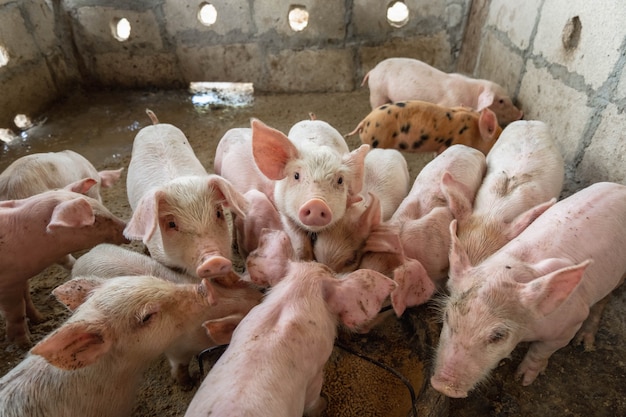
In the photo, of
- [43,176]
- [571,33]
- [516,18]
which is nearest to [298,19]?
[516,18]

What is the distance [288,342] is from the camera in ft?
4.49

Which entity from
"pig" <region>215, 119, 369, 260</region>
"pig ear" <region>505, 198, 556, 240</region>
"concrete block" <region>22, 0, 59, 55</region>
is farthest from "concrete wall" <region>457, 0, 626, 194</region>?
"concrete block" <region>22, 0, 59, 55</region>

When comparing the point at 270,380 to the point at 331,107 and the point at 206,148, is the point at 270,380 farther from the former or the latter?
the point at 331,107

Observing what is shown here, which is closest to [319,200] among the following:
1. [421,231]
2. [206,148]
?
[421,231]

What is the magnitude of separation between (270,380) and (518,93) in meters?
3.23

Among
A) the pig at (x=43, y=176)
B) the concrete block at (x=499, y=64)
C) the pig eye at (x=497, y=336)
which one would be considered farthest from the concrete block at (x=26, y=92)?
the pig eye at (x=497, y=336)

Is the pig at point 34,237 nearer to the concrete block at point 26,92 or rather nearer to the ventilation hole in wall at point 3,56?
the concrete block at point 26,92

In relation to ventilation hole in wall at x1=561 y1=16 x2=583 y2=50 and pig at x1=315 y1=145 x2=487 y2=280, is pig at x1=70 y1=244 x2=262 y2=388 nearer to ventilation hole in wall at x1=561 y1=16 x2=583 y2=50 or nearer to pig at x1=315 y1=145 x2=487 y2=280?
pig at x1=315 y1=145 x2=487 y2=280

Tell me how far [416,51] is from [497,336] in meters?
3.89

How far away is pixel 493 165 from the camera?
2689 millimetres

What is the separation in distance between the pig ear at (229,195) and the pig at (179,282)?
320 mm

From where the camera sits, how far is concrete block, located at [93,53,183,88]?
499cm

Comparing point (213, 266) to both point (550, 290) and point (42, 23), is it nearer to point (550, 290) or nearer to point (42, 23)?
point (550, 290)

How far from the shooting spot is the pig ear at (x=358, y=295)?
1522 mm
